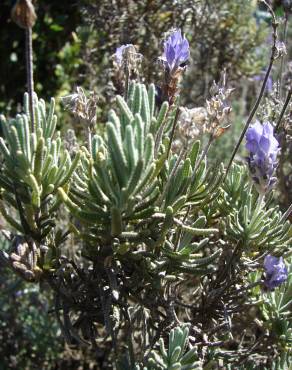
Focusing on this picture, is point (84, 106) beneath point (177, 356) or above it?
above

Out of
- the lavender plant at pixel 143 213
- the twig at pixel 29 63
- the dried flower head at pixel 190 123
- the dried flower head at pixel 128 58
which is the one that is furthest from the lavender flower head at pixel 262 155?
the twig at pixel 29 63

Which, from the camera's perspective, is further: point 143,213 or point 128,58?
point 128,58

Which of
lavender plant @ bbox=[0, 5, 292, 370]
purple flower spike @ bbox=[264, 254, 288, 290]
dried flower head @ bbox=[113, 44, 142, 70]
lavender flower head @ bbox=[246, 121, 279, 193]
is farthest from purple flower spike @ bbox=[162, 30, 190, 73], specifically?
purple flower spike @ bbox=[264, 254, 288, 290]

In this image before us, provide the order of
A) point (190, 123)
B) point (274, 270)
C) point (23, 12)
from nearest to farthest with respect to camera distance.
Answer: point (23, 12) < point (190, 123) < point (274, 270)

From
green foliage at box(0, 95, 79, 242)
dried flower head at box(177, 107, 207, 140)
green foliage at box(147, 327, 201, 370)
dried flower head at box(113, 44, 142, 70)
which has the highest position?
dried flower head at box(113, 44, 142, 70)

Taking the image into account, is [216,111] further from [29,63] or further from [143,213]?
[29,63]

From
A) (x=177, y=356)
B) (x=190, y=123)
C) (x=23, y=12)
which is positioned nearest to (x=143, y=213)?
(x=190, y=123)

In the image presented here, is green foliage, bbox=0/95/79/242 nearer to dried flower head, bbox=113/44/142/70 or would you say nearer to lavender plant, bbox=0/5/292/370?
lavender plant, bbox=0/5/292/370

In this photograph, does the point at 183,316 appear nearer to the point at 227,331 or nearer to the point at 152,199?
the point at 227,331
